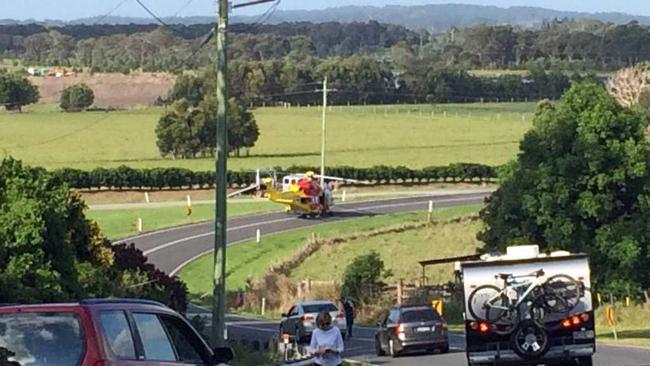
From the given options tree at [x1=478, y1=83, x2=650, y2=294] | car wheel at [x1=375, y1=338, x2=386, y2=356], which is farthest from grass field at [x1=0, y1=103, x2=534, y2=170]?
car wheel at [x1=375, y1=338, x2=386, y2=356]

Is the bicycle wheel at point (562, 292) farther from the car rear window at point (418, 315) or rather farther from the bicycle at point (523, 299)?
the car rear window at point (418, 315)

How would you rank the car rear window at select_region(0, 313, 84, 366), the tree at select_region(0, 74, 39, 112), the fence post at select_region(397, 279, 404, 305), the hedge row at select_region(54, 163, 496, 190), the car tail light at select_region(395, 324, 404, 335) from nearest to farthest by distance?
the car rear window at select_region(0, 313, 84, 366) → the car tail light at select_region(395, 324, 404, 335) → the fence post at select_region(397, 279, 404, 305) → the hedge row at select_region(54, 163, 496, 190) → the tree at select_region(0, 74, 39, 112)

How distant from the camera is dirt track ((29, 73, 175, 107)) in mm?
168125

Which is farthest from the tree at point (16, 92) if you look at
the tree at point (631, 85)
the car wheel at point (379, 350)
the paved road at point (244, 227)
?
the car wheel at point (379, 350)

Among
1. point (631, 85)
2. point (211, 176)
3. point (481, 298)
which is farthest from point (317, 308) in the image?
point (631, 85)

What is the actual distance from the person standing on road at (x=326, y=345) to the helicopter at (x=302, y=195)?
65.8 metres

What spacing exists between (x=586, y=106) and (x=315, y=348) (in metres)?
42.5

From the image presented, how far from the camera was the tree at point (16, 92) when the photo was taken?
151 m

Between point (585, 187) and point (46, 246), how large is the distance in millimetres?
35269

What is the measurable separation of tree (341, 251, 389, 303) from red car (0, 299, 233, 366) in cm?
4921

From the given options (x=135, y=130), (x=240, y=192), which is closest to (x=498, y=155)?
(x=240, y=192)

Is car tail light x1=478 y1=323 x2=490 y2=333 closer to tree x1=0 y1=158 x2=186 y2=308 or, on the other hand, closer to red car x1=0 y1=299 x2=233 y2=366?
tree x1=0 y1=158 x2=186 y2=308

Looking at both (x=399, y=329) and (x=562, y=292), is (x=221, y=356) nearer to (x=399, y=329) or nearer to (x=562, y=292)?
(x=562, y=292)

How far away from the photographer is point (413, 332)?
38.8 m
